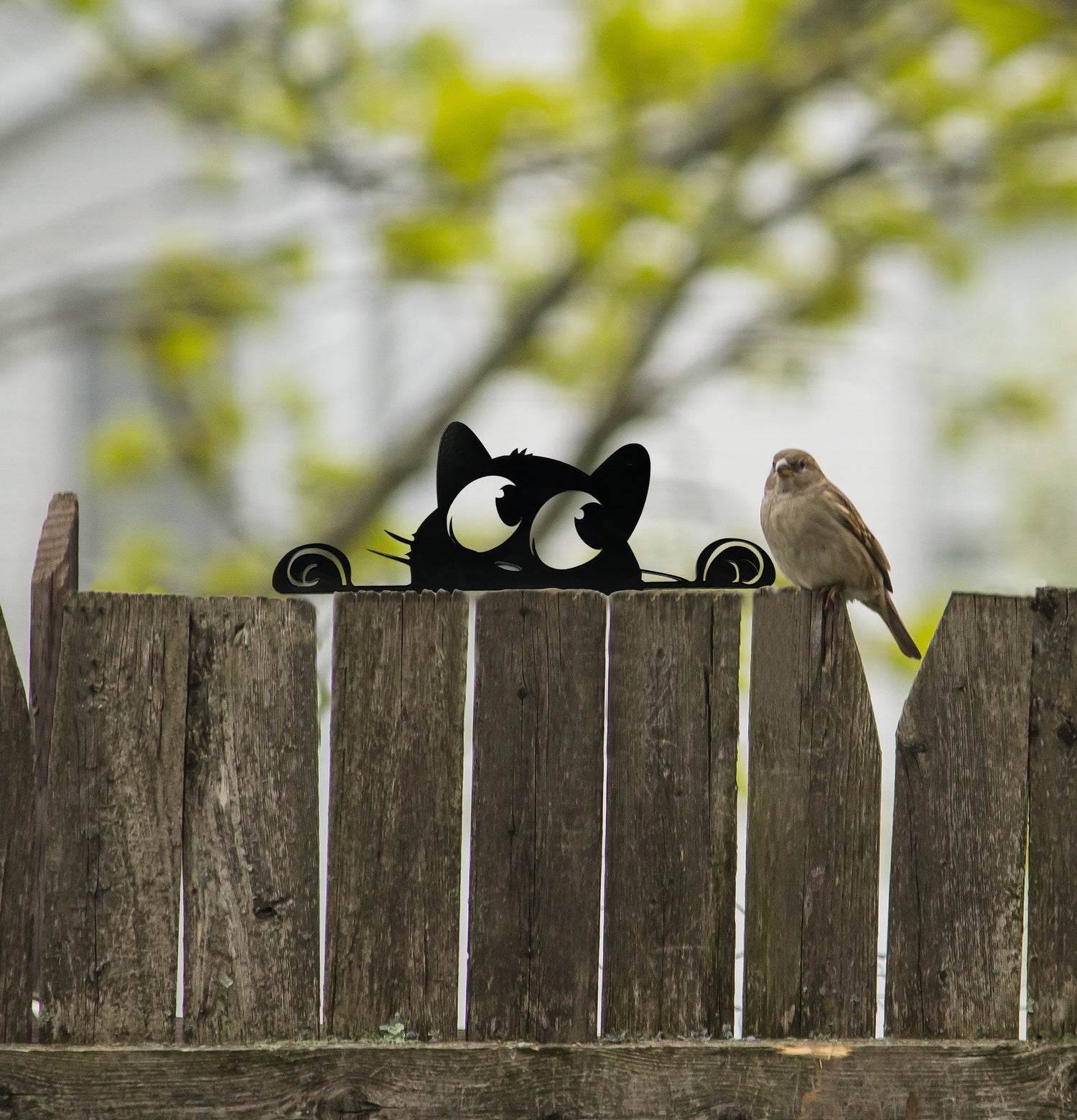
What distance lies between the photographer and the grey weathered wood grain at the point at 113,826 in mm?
1830

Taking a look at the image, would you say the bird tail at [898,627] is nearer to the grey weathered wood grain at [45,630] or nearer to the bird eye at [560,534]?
the grey weathered wood grain at [45,630]

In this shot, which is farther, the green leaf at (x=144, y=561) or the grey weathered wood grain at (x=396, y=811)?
the green leaf at (x=144, y=561)

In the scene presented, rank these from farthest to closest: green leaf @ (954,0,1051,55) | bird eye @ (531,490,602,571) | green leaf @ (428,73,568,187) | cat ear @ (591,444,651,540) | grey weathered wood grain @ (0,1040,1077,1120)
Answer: bird eye @ (531,490,602,571), green leaf @ (428,73,568,187), green leaf @ (954,0,1051,55), cat ear @ (591,444,651,540), grey weathered wood grain @ (0,1040,1077,1120)

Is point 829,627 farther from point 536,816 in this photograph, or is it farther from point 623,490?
point 536,816

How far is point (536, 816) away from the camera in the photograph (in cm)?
190

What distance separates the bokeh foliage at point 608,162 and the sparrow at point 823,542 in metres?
2.84

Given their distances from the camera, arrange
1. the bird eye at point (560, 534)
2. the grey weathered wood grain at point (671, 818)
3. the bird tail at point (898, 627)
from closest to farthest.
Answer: the grey weathered wood grain at point (671, 818) < the bird tail at point (898, 627) < the bird eye at point (560, 534)

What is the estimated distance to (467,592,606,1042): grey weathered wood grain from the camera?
188cm

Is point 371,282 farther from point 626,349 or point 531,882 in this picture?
point 531,882

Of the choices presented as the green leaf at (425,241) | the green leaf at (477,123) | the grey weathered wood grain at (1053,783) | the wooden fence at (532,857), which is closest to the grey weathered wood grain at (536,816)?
the wooden fence at (532,857)

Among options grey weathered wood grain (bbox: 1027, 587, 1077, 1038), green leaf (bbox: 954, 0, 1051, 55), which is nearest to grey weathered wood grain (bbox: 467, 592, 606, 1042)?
grey weathered wood grain (bbox: 1027, 587, 1077, 1038)

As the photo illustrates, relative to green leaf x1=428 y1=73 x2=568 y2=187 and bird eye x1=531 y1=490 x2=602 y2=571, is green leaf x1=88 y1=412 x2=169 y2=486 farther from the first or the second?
green leaf x1=428 y1=73 x2=568 y2=187

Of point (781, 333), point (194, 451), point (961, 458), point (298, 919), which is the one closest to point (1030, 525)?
point (961, 458)

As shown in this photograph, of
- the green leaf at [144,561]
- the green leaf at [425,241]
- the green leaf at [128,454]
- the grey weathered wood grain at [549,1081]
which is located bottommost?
the grey weathered wood grain at [549,1081]
